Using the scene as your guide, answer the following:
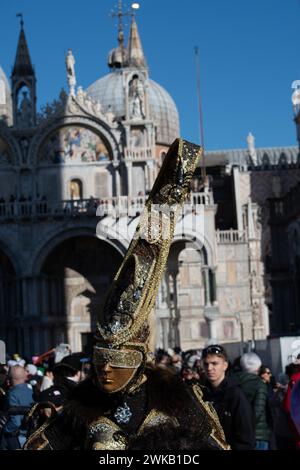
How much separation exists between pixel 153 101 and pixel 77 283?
16805 millimetres

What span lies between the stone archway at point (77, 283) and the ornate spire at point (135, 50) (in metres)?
7.75

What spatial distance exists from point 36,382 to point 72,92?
26.7 m

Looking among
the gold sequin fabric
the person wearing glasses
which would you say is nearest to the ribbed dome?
the person wearing glasses

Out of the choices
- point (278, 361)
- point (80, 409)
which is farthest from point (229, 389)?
point (278, 361)

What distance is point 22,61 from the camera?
3950 cm

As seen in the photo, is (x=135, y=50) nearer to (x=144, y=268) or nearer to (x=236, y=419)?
(x=236, y=419)

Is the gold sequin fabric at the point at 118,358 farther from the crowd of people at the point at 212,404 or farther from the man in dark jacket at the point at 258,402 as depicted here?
the man in dark jacket at the point at 258,402

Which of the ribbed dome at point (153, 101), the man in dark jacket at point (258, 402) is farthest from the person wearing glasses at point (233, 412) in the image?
the ribbed dome at point (153, 101)

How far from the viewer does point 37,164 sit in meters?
38.9

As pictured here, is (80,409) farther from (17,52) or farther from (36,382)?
(17,52)

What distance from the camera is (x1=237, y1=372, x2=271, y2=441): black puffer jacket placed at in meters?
7.61

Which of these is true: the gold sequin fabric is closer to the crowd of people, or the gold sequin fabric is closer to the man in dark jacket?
the crowd of people

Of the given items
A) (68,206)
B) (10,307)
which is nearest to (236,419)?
(68,206)
